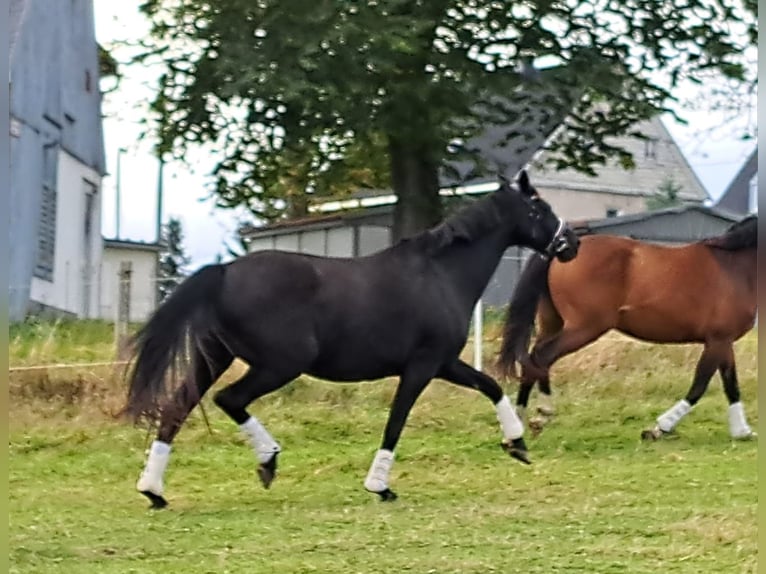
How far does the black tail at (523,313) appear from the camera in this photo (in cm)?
834

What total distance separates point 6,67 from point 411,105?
44.3 ft

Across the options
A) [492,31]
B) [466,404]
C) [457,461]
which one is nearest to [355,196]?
[492,31]

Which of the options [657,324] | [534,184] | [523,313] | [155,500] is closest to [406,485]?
[155,500]

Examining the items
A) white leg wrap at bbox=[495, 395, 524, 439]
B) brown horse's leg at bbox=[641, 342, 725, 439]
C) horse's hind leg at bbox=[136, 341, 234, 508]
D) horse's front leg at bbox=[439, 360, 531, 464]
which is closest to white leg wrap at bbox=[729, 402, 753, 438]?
brown horse's leg at bbox=[641, 342, 725, 439]

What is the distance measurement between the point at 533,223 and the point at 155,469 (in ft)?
8.23

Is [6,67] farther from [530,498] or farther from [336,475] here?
[336,475]

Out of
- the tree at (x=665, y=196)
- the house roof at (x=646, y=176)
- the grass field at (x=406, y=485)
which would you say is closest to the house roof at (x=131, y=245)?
the grass field at (x=406, y=485)

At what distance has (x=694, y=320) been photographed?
8625mm

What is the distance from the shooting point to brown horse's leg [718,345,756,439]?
852 cm

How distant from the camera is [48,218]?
1753 cm

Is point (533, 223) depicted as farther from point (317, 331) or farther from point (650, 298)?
point (650, 298)

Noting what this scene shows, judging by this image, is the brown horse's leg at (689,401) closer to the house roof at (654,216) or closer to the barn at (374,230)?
the barn at (374,230)

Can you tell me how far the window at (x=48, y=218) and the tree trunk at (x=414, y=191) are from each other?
463 cm

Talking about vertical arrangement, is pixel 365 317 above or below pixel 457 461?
above
